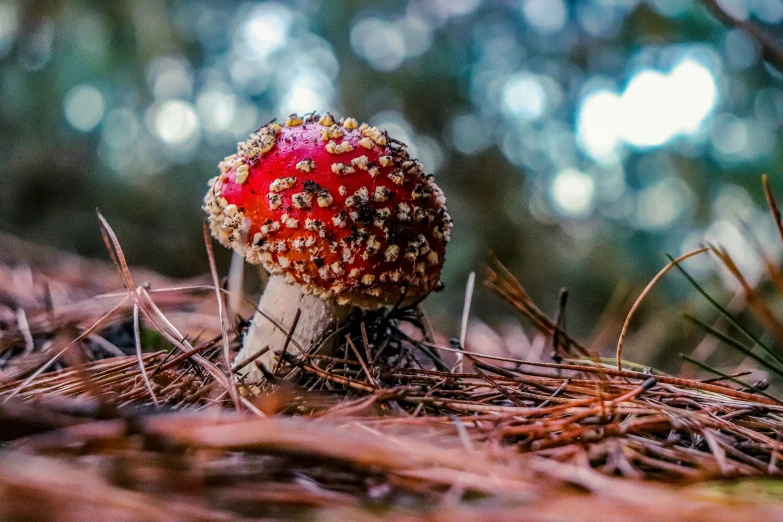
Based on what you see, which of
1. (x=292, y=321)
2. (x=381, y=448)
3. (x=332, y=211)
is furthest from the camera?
(x=292, y=321)

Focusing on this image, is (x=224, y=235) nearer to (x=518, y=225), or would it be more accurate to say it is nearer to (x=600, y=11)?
(x=518, y=225)

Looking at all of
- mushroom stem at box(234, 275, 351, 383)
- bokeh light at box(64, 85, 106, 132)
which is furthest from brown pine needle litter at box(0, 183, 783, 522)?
bokeh light at box(64, 85, 106, 132)

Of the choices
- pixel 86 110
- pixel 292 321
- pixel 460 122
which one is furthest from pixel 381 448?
pixel 86 110

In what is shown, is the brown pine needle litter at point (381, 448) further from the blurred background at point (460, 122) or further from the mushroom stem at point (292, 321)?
the blurred background at point (460, 122)

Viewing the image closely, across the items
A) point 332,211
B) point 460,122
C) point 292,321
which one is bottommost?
point 292,321

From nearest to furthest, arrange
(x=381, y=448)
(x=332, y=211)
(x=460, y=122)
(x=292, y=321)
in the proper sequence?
(x=381, y=448), (x=332, y=211), (x=292, y=321), (x=460, y=122)

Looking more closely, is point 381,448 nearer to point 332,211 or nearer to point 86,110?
point 332,211

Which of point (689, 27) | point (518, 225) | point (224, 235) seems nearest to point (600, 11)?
point (689, 27)

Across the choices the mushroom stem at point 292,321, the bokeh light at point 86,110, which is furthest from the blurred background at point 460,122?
the mushroom stem at point 292,321
